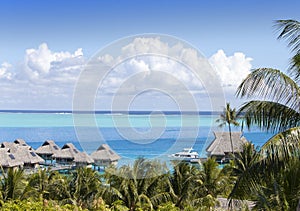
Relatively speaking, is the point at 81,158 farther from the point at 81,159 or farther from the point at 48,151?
the point at 48,151

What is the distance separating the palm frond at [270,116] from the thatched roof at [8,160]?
26.8 meters

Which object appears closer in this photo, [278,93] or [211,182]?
[278,93]

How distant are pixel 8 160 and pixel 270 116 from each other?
Result: 27.6 metres

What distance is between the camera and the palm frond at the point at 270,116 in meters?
5.87

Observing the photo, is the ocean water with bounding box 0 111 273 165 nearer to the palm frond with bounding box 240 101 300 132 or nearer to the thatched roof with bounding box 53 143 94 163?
the palm frond with bounding box 240 101 300 132

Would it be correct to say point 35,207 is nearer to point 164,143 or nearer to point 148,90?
point 148,90

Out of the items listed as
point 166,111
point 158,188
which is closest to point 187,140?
point 166,111

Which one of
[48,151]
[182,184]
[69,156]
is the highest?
[48,151]

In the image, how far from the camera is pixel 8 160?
3022 centimetres

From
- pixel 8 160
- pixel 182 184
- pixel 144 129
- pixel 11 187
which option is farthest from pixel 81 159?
pixel 144 129

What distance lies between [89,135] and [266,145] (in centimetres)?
272

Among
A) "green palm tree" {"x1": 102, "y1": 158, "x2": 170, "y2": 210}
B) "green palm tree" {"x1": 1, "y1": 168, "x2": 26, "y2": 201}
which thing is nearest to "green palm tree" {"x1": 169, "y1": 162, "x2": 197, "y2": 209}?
"green palm tree" {"x1": 102, "y1": 158, "x2": 170, "y2": 210}

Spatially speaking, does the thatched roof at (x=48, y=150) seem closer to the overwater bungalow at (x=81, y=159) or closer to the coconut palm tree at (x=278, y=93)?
the overwater bungalow at (x=81, y=159)

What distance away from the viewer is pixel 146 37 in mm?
6598
